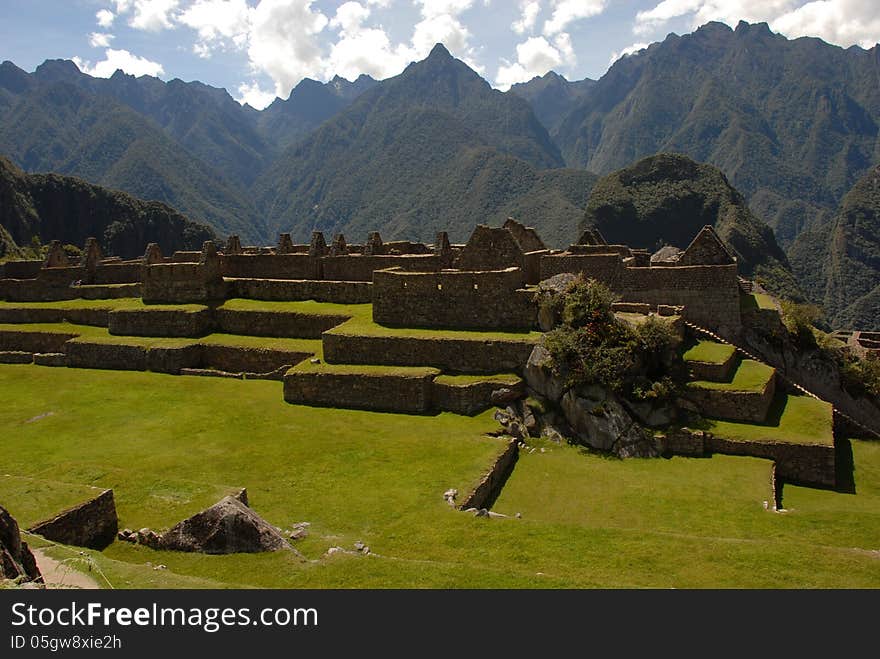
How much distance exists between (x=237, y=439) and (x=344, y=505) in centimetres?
474

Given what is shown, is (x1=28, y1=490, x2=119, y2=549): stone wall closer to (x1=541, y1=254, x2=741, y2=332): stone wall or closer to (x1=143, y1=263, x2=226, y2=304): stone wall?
(x1=541, y1=254, x2=741, y2=332): stone wall

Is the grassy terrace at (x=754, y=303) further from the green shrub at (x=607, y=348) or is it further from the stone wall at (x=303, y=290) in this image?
the stone wall at (x=303, y=290)

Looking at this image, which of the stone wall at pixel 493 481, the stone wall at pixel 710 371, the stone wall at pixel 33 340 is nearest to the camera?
the stone wall at pixel 493 481

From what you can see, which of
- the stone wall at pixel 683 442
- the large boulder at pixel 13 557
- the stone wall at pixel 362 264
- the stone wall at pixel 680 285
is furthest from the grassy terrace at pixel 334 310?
the large boulder at pixel 13 557

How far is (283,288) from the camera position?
25.3 metres

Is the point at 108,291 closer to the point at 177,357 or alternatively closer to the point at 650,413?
the point at 177,357

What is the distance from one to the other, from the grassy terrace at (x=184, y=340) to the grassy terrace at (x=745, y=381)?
11197 mm

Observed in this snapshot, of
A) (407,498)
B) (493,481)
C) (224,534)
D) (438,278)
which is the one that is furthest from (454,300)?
(224,534)

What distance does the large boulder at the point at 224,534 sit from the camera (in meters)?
8.88

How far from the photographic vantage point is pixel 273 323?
76.5 ft

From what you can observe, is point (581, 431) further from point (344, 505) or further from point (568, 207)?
point (568, 207)

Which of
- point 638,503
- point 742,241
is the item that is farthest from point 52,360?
point 742,241

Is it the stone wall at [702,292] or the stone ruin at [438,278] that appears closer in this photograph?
the stone ruin at [438,278]

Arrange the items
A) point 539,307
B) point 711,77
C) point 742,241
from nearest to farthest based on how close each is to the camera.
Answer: point 539,307
point 742,241
point 711,77
